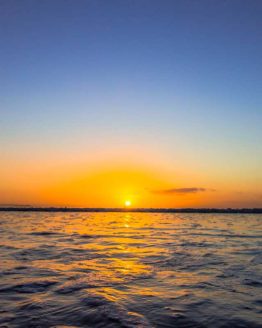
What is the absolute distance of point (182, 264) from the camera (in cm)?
1482

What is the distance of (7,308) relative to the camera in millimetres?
7949

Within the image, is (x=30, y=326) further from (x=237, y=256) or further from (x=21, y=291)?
(x=237, y=256)

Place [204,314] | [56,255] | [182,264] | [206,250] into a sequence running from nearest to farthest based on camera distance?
[204,314] → [182,264] → [56,255] → [206,250]

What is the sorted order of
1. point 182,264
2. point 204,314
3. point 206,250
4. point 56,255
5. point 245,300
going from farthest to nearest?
point 206,250 → point 56,255 → point 182,264 → point 245,300 → point 204,314

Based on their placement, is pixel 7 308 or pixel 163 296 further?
pixel 163 296

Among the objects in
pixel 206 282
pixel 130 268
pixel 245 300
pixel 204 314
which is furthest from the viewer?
pixel 130 268

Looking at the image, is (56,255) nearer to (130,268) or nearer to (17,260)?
(17,260)

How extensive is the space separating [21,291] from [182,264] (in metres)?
7.56

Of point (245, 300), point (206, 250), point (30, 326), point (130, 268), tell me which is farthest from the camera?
point (206, 250)

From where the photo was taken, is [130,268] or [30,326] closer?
[30,326]

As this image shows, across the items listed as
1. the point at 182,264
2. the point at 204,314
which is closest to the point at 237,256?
the point at 182,264

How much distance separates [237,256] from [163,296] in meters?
9.40

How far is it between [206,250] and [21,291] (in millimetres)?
12930

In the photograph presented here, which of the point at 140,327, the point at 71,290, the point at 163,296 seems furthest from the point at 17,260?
the point at 140,327
